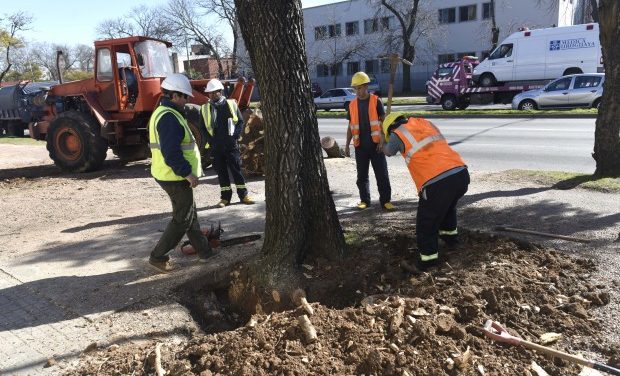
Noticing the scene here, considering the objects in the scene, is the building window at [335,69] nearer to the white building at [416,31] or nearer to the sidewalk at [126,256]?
the white building at [416,31]

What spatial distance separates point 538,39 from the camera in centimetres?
2338

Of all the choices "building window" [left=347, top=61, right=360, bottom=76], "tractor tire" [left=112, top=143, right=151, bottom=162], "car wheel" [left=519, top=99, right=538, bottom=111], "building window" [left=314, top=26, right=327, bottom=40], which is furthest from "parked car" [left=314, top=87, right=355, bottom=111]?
"building window" [left=314, top=26, right=327, bottom=40]

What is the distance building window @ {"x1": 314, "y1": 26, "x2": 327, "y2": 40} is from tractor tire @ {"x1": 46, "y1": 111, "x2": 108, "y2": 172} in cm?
4059

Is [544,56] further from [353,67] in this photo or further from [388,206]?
[353,67]

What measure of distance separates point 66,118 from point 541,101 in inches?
633

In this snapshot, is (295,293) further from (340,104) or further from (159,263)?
(340,104)

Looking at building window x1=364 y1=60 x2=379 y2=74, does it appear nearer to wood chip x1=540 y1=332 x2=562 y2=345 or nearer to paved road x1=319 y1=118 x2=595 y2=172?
paved road x1=319 y1=118 x2=595 y2=172

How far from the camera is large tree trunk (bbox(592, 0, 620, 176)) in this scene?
7.10m

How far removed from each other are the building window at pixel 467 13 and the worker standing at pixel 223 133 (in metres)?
40.0

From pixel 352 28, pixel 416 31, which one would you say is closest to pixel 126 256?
pixel 416 31

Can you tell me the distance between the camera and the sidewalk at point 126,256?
3783 mm

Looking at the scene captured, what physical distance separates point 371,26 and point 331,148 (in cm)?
3826

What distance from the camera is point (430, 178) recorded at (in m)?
4.43

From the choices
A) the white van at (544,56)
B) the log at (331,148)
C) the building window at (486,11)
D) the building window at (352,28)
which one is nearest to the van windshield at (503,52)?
the white van at (544,56)
